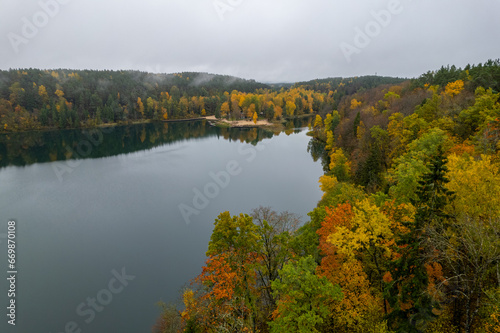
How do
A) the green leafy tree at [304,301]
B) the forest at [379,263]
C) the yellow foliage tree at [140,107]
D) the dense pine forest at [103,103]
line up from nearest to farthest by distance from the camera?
the forest at [379,263] → the green leafy tree at [304,301] → the dense pine forest at [103,103] → the yellow foliage tree at [140,107]

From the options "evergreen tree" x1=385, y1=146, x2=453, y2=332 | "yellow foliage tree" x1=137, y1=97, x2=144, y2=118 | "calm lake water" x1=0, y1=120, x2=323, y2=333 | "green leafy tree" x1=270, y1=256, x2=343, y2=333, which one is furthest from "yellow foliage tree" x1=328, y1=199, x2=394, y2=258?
"yellow foliage tree" x1=137, y1=97, x2=144, y2=118

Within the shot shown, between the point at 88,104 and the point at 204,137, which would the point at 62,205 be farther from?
the point at 88,104

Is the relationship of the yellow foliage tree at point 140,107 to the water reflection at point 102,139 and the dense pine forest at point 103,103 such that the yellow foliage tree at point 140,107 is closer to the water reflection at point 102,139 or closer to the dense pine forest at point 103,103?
the dense pine forest at point 103,103

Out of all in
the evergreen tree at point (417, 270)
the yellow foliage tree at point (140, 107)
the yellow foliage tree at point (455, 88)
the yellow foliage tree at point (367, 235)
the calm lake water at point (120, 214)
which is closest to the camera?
the evergreen tree at point (417, 270)

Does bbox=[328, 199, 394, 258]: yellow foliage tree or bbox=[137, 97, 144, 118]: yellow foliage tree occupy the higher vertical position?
bbox=[137, 97, 144, 118]: yellow foliage tree

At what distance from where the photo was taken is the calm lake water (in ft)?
74.6

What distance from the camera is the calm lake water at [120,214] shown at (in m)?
22.7

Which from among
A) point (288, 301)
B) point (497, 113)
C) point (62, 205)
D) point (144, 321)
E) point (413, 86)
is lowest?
point (144, 321)

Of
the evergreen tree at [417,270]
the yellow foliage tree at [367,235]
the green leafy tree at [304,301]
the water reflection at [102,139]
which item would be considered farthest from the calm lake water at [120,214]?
the evergreen tree at [417,270]

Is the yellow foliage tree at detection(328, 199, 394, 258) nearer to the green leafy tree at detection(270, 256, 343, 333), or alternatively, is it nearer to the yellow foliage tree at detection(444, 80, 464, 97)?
the green leafy tree at detection(270, 256, 343, 333)

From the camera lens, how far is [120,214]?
36969mm

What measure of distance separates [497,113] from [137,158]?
222 ft

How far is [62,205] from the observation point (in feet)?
129

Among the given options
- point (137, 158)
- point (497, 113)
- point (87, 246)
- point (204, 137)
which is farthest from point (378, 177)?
point (204, 137)
